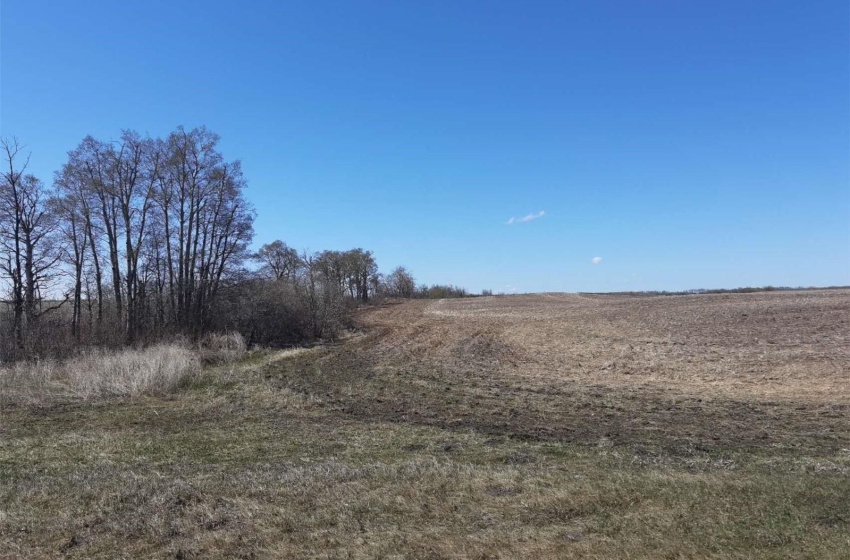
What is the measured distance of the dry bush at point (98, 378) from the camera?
15.3 metres

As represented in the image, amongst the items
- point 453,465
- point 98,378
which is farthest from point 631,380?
point 98,378

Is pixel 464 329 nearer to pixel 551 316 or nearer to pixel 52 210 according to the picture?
pixel 551 316

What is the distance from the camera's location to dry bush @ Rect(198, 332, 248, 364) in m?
24.4

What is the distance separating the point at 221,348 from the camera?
Answer: 89.1ft

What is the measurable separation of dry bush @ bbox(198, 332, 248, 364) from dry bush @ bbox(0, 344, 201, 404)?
4621 mm

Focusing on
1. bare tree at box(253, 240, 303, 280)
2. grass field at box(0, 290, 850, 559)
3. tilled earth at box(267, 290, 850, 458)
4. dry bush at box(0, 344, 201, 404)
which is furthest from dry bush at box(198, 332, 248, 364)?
bare tree at box(253, 240, 303, 280)

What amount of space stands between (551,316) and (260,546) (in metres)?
35.7

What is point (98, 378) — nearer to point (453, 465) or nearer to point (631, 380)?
point (453, 465)

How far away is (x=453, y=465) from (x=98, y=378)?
44.5 ft

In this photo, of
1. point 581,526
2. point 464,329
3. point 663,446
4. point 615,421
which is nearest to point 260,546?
point 581,526

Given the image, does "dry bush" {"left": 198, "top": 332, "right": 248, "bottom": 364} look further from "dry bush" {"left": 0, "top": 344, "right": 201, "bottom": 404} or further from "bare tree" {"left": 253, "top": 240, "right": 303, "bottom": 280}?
"bare tree" {"left": 253, "top": 240, "right": 303, "bottom": 280}

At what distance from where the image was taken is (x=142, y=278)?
3381cm

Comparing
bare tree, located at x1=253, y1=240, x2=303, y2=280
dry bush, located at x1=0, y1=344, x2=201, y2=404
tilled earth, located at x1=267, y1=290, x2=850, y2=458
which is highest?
bare tree, located at x1=253, y1=240, x2=303, y2=280

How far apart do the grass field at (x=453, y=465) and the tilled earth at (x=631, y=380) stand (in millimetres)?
103
